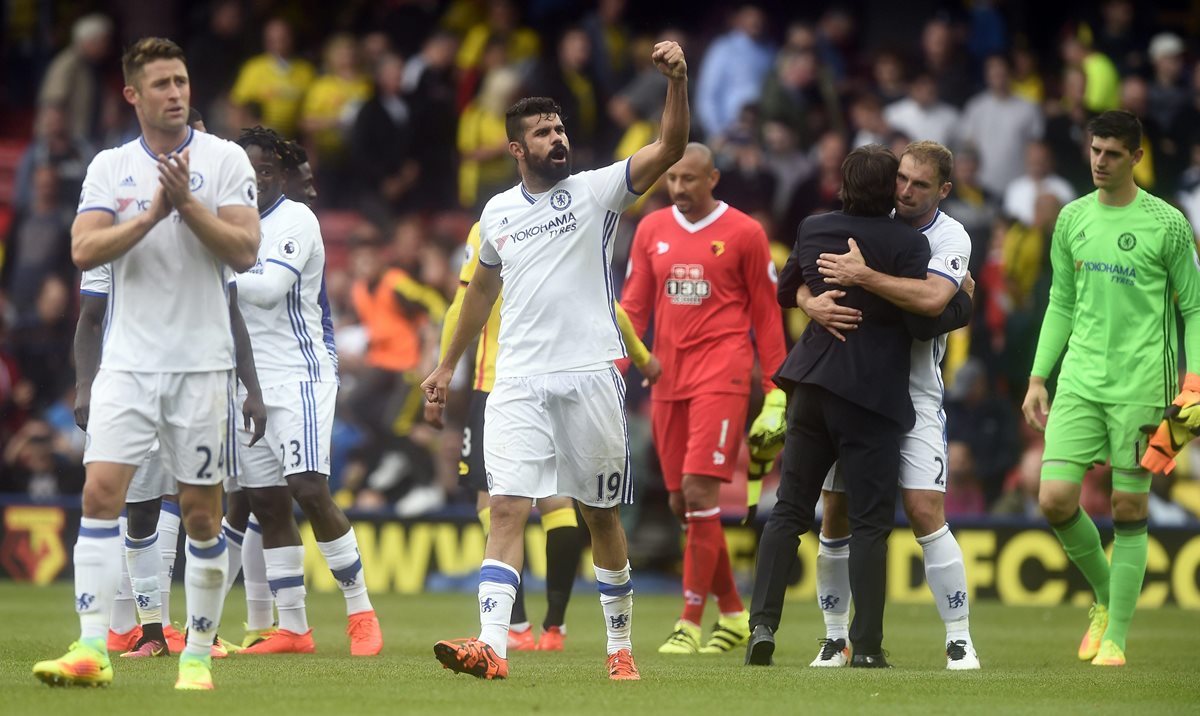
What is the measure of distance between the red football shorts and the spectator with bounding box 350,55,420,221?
9.43 metres

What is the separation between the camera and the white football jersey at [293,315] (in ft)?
30.5

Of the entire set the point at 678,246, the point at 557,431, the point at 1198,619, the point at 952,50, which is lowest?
the point at 1198,619

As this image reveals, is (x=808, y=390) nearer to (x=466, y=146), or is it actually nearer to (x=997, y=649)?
(x=997, y=649)

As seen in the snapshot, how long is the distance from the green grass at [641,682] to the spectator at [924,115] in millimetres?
6787

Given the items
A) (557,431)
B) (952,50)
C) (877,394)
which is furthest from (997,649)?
(952,50)

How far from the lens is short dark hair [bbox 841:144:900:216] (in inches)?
339

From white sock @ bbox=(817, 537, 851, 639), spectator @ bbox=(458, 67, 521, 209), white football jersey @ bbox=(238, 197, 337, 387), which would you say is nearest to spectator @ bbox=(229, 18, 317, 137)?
spectator @ bbox=(458, 67, 521, 209)

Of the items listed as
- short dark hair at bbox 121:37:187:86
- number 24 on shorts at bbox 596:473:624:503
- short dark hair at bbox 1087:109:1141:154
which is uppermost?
short dark hair at bbox 121:37:187:86

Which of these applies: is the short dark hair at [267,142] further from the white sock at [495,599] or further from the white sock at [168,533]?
the white sock at [495,599]

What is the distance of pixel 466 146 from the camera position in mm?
19234

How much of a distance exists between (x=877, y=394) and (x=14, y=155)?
629 inches

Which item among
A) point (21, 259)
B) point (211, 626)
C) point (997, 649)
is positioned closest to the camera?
point (211, 626)

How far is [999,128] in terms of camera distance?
17.2 meters

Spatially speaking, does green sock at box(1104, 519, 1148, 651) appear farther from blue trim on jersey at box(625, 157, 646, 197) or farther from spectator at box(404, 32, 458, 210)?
spectator at box(404, 32, 458, 210)
